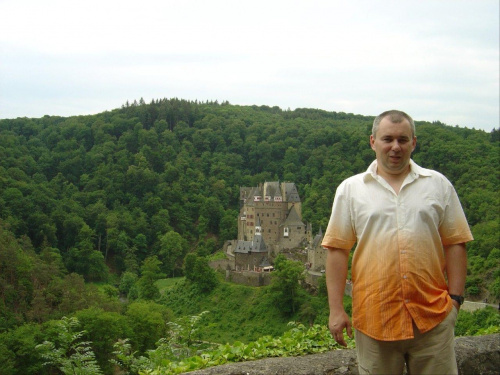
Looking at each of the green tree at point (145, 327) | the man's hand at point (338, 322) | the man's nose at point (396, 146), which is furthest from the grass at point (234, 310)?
Result: the man's nose at point (396, 146)

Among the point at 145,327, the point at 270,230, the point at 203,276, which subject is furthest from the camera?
the point at 270,230

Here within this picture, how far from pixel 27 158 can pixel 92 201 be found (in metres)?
14.7

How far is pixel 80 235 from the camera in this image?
56.3m

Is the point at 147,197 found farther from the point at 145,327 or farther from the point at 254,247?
the point at 145,327

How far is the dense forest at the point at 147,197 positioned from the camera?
2911 centimetres

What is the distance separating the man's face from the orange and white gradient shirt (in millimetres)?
92

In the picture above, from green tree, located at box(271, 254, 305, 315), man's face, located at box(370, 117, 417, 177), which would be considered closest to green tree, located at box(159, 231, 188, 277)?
green tree, located at box(271, 254, 305, 315)

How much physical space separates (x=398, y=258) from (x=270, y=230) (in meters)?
44.6

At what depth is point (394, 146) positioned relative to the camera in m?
3.55

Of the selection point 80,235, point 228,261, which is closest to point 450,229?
point 228,261

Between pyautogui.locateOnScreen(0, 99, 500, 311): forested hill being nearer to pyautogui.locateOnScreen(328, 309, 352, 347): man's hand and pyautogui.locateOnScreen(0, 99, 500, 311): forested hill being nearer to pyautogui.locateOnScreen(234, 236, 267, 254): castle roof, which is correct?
pyautogui.locateOnScreen(234, 236, 267, 254): castle roof

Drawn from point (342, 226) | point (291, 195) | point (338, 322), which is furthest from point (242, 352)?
point (291, 195)

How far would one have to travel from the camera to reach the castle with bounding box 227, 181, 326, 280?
4147 centimetres

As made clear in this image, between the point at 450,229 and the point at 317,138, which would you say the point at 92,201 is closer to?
the point at 317,138
